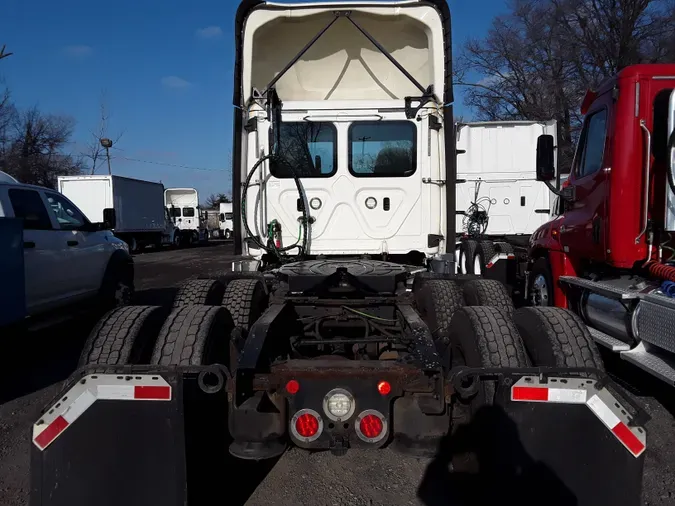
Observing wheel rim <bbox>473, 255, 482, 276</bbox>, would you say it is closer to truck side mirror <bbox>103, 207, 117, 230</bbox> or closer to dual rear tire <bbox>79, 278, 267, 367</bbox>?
truck side mirror <bbox>103, 207, 117, 230</bbox>

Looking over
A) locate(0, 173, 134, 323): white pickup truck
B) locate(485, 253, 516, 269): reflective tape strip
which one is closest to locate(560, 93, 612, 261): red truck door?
locate(485, 253, 516, 269): reflective tape strip

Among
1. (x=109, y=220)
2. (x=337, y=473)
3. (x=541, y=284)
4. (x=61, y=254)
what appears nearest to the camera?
(x=337, y=473)

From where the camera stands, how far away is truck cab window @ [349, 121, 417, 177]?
544cm

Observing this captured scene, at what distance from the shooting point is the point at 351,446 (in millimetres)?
2516

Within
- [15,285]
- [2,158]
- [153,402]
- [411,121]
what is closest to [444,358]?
[153,402]

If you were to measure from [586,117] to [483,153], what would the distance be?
6.03 m

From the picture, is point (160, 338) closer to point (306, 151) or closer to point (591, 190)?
point (306, 151)

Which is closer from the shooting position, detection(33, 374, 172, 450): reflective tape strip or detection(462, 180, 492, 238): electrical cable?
detection(33, 374, 172, 450): reflective tape strip

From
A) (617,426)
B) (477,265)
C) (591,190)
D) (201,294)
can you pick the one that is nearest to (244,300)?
(201,294)

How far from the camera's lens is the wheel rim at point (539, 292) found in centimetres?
639

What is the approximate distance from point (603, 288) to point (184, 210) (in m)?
31.9

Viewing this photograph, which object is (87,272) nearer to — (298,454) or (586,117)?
(298,454)

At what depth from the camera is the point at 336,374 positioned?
2.50 meters

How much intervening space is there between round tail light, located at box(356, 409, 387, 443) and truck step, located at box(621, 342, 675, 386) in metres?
2.33
